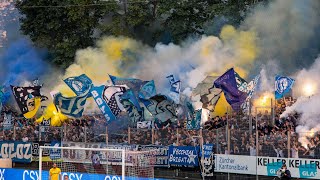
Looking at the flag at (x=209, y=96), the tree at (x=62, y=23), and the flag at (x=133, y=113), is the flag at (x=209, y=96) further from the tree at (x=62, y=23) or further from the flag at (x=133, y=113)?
the tree at (x=62, y=23)

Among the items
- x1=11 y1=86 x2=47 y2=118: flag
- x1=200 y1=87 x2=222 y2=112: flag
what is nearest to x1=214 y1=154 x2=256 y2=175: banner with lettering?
x1=200 y1=87 x2=222 y2=112: flag

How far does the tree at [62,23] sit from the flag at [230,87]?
20.5 m

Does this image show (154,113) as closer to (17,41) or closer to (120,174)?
(120,174)

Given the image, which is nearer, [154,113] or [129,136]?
[129,136]

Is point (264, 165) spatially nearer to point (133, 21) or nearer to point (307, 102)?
point (307, 102)

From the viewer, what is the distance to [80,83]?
44094mm

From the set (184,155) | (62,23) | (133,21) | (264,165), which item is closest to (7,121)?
(62,23)

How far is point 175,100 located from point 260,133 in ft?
35.0

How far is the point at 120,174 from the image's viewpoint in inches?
1126

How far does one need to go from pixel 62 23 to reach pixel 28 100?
14732mm

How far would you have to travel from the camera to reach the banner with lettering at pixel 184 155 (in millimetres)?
36562

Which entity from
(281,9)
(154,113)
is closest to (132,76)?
(154,113)

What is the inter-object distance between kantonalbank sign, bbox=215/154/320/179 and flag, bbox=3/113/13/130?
64.5 feet

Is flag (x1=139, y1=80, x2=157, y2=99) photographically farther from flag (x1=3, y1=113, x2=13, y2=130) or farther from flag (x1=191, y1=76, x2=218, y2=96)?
flag (x1=3, y1=113, x2=13, y2=130)
